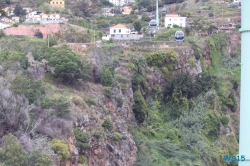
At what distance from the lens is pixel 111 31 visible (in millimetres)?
48812

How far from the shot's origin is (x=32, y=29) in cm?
4509

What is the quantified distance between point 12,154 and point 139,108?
1619 centimetres

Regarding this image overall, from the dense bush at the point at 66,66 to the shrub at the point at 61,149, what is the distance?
25.0 feet

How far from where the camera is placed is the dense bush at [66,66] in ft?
96.2

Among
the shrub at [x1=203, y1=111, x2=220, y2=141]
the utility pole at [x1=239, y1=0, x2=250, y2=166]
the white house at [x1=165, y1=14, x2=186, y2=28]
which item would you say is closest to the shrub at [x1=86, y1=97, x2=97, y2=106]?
the utility pole at [x1=239, y1=0, x2=250, y2=166]

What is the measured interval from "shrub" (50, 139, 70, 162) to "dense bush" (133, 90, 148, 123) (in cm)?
1285

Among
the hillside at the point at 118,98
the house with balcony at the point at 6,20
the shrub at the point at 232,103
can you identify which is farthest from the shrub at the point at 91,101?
the house with balcony at the point at 6,20

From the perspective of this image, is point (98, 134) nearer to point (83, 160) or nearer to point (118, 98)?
point (83, 160)

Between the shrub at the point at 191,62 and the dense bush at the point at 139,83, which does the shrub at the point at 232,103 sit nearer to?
the shrub at the point at 191,62

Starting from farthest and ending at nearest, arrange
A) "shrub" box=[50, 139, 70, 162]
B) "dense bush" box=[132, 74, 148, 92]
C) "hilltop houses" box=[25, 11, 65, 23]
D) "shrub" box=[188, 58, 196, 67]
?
"hilltop houses" box=[25, 11, 65, 23]
"shrub" box=[188, 58, 196, 67]
"dense bush" box=[132, 74, 148, 92]
"shrub" box=[50, 139, 70, 162]

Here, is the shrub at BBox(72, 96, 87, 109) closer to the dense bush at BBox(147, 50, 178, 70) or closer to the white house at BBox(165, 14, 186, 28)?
the dense bush at BBox(147, 50, 178, 70)

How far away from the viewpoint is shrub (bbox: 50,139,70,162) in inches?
856

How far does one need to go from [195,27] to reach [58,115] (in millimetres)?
32035

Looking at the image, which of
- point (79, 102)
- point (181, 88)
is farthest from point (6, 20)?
point (79, 102)
